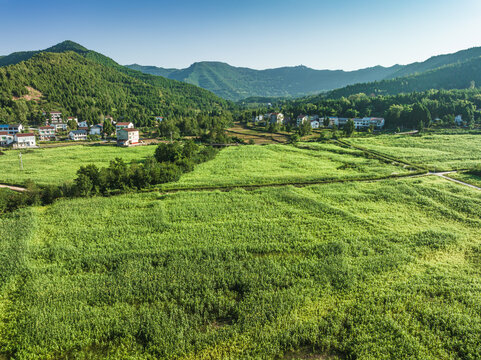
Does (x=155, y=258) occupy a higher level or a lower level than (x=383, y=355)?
higher

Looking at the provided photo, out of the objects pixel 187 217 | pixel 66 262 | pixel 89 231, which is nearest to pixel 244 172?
pixel 187 217

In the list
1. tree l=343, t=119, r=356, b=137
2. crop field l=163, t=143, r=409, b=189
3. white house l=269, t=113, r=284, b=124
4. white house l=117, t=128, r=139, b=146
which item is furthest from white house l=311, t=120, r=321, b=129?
white house l=117, t=128, r=139, b=146

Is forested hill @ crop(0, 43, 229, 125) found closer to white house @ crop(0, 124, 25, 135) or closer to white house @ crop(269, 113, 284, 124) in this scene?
white house @ crop(0, 124, 25, 135)

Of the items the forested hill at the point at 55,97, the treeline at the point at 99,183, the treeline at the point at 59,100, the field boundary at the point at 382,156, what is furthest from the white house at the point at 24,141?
the field boundary at the point at 382,156

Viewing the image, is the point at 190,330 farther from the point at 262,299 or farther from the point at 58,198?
the point at 58,198

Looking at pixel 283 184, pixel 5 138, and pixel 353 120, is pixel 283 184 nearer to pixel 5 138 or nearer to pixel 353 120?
pixel 353 120

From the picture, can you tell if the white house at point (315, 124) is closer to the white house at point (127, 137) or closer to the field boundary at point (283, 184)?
the field boundary at point (283, 184)

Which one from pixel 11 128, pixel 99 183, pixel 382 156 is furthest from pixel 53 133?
pixel 382 156
